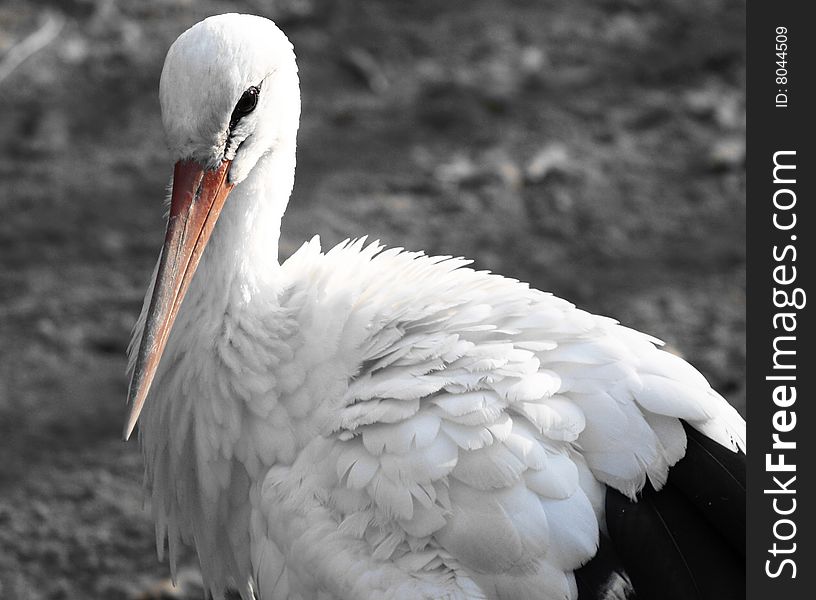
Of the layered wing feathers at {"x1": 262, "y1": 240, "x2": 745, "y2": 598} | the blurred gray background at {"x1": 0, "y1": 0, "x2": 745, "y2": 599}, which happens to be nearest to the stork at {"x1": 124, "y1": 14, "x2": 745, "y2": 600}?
the layered wing feathers at {"x1": 262, "y1": 240, "x2": 745, "y2": 598}

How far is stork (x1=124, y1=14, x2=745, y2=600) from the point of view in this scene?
6.63ft

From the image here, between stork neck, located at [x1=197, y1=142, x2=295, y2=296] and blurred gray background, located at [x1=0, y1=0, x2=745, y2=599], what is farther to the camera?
blurred gray background, located at [x1=0, y1=0, x2=745, y2=599]

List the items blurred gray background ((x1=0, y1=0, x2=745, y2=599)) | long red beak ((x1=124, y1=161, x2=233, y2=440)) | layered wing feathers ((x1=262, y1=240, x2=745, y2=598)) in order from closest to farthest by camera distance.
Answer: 1. layered wing feathers ((x1=262, y1=240, x2=745, y2=598))
2. long red beak ((x1=124, y1=161, x2=233, y2=440))
3. blurred gray background ((x1=0, y1=0, x2=745, y2=599))

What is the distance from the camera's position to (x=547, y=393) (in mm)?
2111

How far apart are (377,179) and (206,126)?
2.07m

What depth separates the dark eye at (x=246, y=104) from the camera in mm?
2197

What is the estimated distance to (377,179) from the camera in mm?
4188

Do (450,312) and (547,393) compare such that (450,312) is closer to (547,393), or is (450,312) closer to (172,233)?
(547,393)

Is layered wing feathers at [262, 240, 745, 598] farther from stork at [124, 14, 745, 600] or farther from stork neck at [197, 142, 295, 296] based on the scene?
stork neck at [197, 142, 295, 296]

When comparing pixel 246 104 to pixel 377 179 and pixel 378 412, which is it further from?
pixel 377 179

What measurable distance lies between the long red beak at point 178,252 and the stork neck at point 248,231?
8cm
